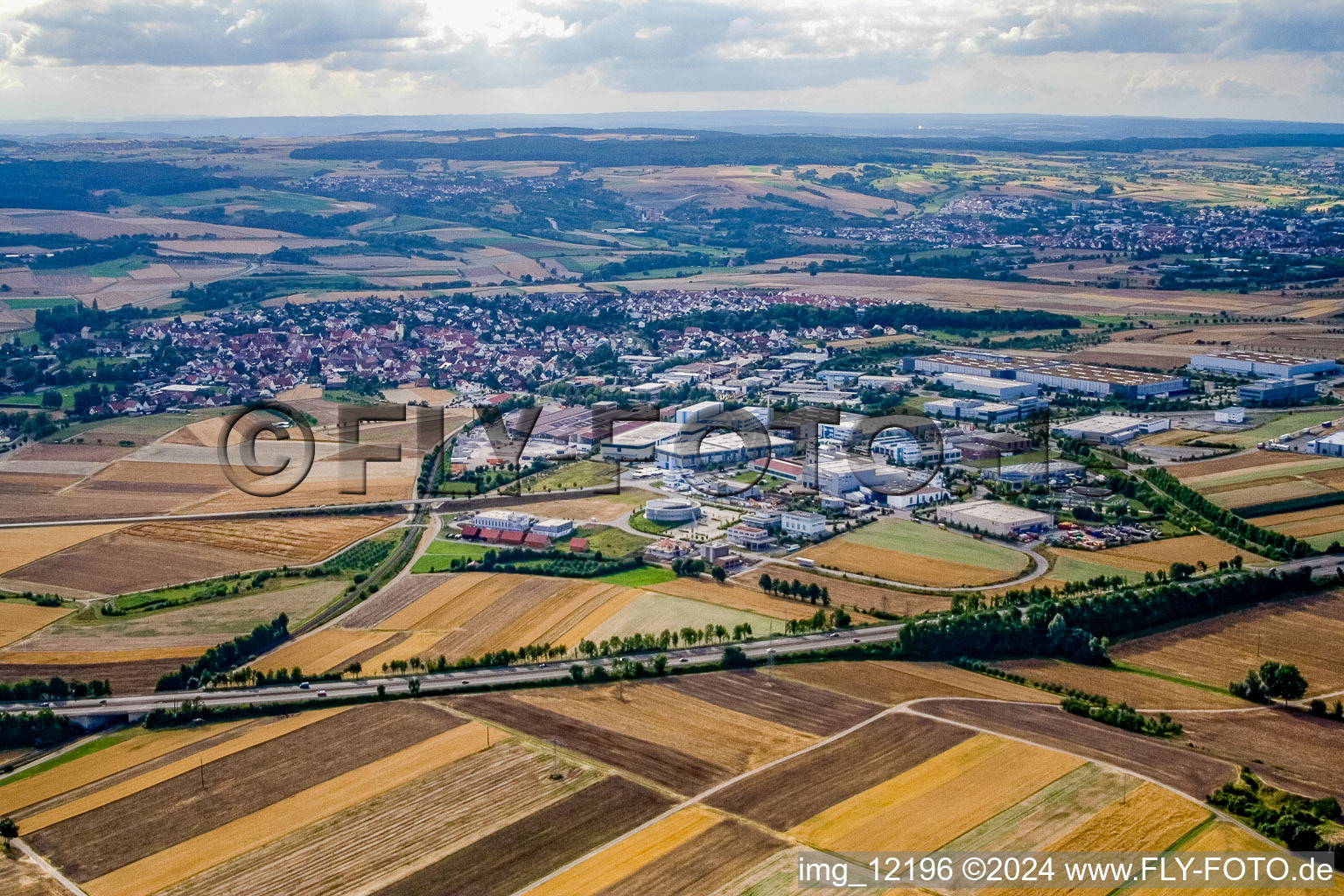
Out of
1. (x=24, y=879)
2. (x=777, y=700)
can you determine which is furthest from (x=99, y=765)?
(x=777, y=700)

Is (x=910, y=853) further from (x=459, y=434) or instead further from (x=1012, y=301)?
(x=1012, y=301)

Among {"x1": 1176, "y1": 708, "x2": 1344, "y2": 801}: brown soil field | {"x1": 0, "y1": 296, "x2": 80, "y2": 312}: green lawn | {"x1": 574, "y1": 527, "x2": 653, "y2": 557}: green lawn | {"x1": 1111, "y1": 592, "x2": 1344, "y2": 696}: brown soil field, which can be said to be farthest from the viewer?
{"x1": 0, "y1": 296, "x2": 80, "y2": 312}: green lawn

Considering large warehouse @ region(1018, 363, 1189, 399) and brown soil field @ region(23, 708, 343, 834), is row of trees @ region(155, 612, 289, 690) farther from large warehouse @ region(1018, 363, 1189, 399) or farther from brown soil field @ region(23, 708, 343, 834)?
large warehouse @ region(1018, 363, 1189, 399)

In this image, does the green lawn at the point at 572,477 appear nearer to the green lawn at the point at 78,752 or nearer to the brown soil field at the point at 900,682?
the brown soil field at the point at 900,682

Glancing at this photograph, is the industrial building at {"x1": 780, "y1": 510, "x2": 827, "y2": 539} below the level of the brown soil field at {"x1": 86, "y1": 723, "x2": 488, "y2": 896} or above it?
above

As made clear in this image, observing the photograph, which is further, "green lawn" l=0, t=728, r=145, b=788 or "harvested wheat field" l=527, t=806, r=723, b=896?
"green lawn" l=0, t=728, r=145, b=788

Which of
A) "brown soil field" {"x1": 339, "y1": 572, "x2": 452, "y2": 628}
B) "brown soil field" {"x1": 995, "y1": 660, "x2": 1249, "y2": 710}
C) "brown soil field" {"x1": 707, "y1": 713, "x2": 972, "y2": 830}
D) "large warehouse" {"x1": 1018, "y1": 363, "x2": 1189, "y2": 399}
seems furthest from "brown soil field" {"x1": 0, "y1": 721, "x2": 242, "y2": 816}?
"large warehouse" {"x1": 1018, "y1": 363, "x2": 1189, "y2": 399}

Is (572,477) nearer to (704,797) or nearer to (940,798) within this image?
(704,797)
